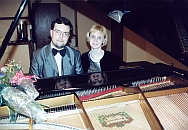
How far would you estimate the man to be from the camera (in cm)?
253

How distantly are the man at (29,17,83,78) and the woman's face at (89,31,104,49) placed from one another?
0.75ft

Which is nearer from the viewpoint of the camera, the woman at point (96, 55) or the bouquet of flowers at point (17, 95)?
the bouquet of flowers at point (17, 95)

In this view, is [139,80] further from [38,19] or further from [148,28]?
[38,19]

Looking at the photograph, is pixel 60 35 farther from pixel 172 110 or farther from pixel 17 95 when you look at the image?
pixel 172 110

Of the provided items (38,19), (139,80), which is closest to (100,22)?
(38,19)

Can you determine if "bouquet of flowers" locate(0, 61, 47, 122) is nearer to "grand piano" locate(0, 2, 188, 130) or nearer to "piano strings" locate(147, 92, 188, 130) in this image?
"grand piano" locate(0, 2, 188, 130)

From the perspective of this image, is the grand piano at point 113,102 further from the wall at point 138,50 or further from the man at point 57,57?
the wall at point 138,50

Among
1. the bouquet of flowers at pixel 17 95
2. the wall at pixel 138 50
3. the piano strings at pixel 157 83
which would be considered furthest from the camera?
the wall at pixel 138 50

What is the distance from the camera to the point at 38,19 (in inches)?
258

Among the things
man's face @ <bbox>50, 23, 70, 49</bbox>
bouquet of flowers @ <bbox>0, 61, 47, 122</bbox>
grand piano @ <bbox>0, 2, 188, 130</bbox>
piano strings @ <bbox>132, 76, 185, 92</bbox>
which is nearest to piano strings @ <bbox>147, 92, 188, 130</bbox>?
grand piano @ <bbox>0, 2, 188, 130</bbox>

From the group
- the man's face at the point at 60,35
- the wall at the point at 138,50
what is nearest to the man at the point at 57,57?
the man's face at the point at 60,35

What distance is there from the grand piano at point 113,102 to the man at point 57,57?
564mm

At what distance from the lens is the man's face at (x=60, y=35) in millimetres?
2539

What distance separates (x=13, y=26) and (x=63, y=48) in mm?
1052
